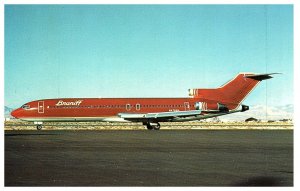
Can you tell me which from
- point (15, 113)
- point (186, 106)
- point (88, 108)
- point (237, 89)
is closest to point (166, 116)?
point (186, 106)

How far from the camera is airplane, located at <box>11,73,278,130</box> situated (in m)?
44.0

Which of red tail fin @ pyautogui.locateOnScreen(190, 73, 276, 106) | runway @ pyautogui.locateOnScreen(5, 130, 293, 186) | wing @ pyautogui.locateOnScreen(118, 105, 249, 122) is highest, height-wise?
red tail fin @ pyautogui.locateOnScreen(190, 73, 276, 106)

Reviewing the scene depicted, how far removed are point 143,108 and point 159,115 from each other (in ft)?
7.31

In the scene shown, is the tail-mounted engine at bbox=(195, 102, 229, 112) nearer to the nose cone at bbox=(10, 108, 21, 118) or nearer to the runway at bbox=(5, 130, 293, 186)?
the nose cone at bbox=(10, 108, 21, 118)

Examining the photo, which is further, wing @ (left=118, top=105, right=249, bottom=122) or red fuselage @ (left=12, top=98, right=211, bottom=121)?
red fuselage @ (left=12, top=98, right=211, bottom=121)

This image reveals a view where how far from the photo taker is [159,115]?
4347cm

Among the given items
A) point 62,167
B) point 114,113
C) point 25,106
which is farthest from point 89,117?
Result: point 62,167

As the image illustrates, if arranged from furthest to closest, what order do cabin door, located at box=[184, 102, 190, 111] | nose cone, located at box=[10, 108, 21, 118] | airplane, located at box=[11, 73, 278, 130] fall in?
1. cabin door, located at box=[184, 102, 190, 111]
2. nose cone, located at box=[10, 108, 21, 118]
3. airplane, located at box=[11, 73, 278, 130]

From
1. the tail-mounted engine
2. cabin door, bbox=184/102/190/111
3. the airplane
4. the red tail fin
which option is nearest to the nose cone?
the airplane

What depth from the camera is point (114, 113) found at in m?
44.3

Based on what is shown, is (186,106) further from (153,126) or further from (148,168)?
(148,168)
